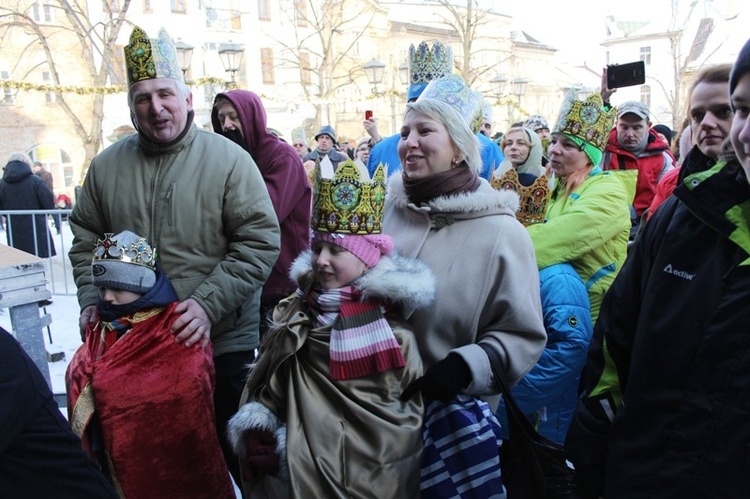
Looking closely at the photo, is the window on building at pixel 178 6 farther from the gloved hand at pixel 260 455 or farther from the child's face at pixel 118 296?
the gloved hand at pixel 260 455

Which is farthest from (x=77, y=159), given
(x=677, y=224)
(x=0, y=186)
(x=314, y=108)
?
(x=677, y=224)

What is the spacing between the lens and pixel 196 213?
2.68 m

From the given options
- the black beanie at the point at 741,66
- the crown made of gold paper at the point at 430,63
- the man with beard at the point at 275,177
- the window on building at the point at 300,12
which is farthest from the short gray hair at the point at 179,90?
the window on building at the point at 300,12

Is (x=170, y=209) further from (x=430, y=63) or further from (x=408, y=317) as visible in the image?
(x=430, y=63)

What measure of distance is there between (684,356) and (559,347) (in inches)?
50.6

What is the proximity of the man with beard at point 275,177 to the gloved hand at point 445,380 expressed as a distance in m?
1.69

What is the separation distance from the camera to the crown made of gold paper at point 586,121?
3.35 metres

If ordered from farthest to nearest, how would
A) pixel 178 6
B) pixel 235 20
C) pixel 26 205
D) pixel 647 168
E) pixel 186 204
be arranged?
pixel 235 20 < pixel 178 6 < pixel 26 205 < pixel 647 168 < pixel 186 204

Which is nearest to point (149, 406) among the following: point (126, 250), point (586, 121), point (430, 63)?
point (126, 250)

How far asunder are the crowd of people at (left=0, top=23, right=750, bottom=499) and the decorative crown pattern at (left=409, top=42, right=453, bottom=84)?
1.81 meters

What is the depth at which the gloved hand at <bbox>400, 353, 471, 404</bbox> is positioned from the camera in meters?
1.95

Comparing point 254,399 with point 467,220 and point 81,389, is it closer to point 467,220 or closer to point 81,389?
point 81,389

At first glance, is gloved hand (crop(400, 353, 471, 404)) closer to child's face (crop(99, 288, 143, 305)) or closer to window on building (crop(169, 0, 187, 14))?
child's face (crop(99, 288, 143, 305))

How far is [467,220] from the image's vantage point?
89.7 inches
